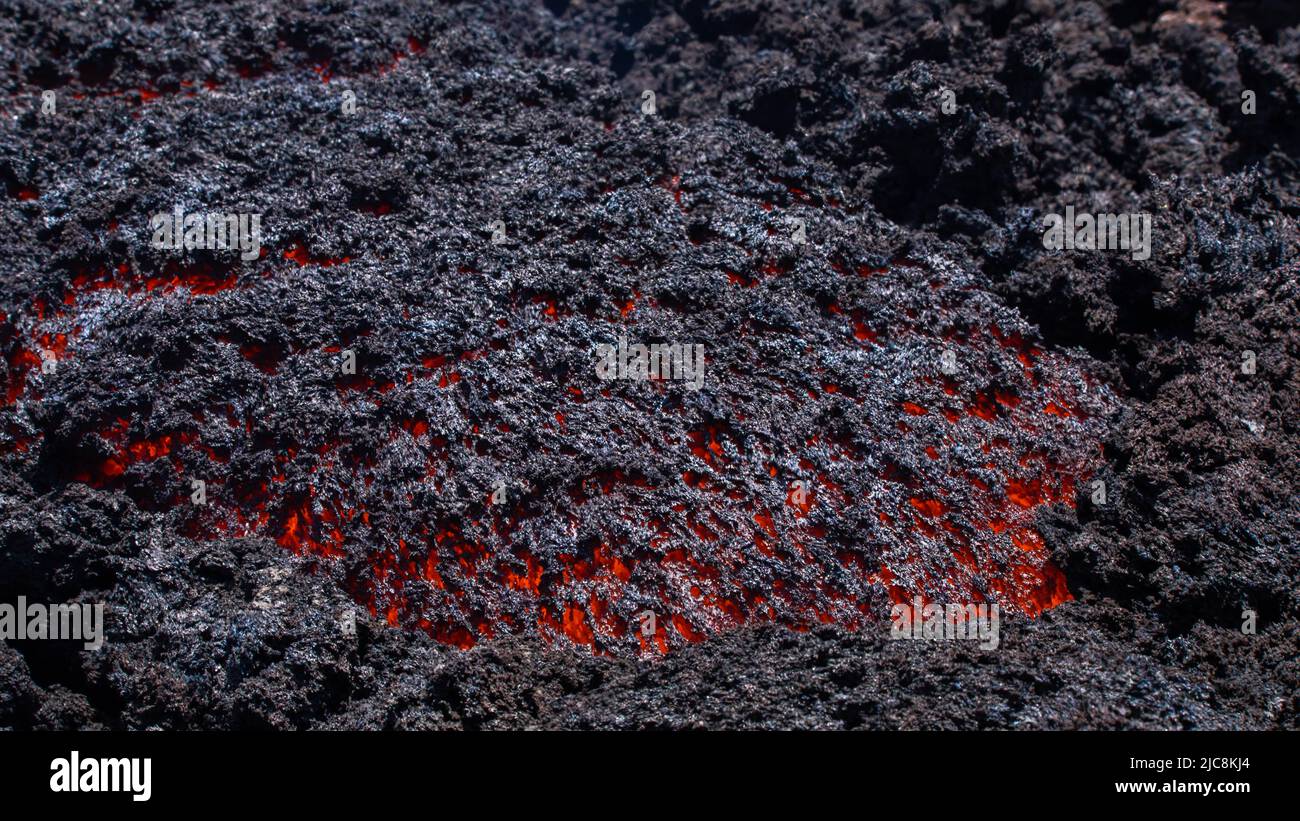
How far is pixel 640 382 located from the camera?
6457mm

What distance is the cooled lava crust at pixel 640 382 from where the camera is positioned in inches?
211

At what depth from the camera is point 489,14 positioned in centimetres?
923

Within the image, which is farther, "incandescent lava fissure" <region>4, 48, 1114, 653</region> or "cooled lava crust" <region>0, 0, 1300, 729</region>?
"incandescent lava fissure" <region>4, 48, 1114, 653</region>

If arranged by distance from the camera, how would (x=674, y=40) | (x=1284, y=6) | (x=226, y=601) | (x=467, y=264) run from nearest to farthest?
(x=226, y=601) → (x=467, y=264) → (x=1284, y=6) → (x=674, y=40)

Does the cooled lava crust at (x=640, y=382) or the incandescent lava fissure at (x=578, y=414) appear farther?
the incandescent lava fissure at (x=578, y=414)

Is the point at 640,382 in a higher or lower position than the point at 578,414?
higher

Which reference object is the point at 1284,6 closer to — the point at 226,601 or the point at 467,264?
the point at 467,264

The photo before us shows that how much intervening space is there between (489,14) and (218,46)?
2.37m

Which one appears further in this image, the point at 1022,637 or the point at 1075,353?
the point at 1075,353

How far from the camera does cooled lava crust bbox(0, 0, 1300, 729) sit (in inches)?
211
